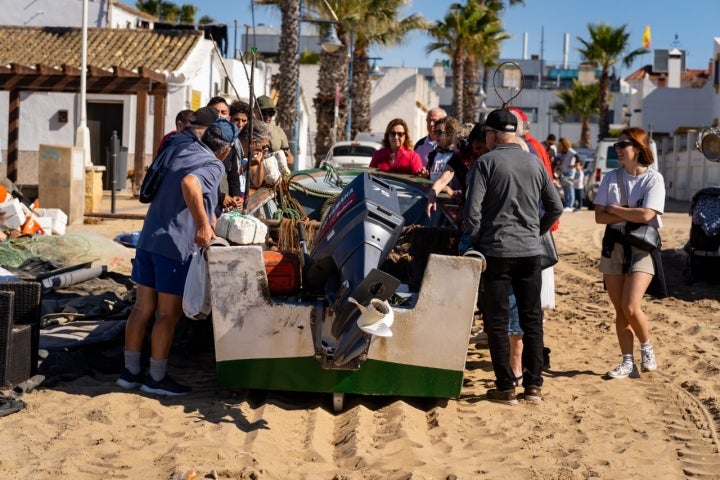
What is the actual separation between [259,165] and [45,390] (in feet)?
9.34

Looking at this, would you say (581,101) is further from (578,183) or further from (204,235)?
(204,235)

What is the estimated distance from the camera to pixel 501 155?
6.77 meters

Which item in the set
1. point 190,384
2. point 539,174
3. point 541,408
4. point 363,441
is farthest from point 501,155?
point 190,384

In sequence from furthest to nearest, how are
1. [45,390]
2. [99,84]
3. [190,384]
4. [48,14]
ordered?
[48,14], [99,84], [190,384], [45,390]

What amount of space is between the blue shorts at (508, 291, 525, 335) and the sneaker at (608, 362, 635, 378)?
102 cm

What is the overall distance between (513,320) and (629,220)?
1.23 meters

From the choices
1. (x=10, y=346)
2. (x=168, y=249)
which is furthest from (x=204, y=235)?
(x=10, y=346)

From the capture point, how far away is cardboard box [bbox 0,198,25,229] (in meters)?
13.3

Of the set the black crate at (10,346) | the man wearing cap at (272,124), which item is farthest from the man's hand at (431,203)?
the black crate at (10,346)

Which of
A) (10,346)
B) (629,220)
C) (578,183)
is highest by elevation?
(578,183)

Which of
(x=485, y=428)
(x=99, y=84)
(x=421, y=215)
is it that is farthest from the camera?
(x=99, y=84)

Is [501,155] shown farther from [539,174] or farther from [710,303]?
[710,303]

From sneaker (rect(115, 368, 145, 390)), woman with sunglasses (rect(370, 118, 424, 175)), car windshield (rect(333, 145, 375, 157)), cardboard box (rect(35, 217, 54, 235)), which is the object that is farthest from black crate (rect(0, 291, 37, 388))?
car windshield (rect(333, 145, 375, 157))

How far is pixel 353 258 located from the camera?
6062 mm
